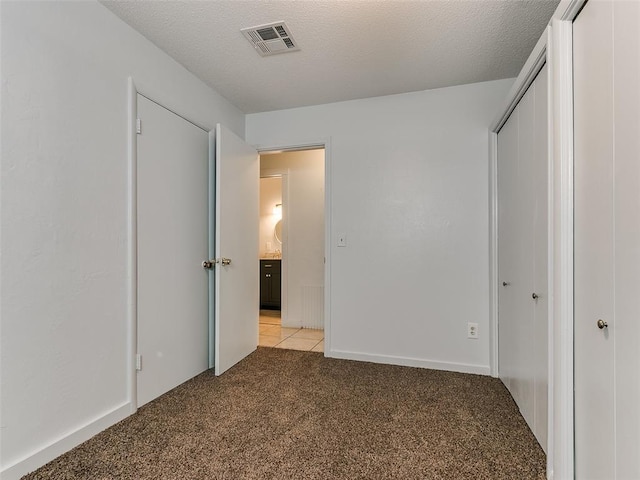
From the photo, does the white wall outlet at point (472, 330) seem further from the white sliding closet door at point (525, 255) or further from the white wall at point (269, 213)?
the white wall at point (269, 213)

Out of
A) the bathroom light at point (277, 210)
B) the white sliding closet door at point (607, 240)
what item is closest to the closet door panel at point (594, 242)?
the white sliding closet door at point (607, 240)

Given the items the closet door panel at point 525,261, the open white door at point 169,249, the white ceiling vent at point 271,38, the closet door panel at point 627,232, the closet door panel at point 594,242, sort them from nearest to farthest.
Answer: the closet door panel at point 627,232, the closet door panel at point 594,242, the closet door panel at point 525,261, the white ceiling vent at point 271,38, the open white door at point 169,249

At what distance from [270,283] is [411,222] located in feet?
9.58

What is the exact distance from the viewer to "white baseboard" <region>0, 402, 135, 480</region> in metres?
1.38

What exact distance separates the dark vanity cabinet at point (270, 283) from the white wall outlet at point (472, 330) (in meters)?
3.01

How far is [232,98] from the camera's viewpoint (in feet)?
9.62

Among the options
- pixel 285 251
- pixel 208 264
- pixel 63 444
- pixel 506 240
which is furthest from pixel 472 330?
pixel 63 444

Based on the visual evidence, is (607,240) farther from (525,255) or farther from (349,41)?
(349,41)

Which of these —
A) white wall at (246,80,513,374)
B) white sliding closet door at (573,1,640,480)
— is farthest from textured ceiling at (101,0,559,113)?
white sliding closet door at (573,1,640,480)

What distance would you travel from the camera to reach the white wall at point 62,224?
139cm

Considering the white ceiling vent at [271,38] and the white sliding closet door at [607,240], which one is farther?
the white ceiling vent at [271,38]

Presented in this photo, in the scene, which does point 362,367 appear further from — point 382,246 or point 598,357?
point 598,357

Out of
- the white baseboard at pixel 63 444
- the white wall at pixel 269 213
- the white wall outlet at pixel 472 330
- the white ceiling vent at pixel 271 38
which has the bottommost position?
the white baseboard at pixel 63 444

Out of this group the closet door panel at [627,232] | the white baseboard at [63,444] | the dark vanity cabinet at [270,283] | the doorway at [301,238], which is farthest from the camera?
the dark vanity cabinet at [270,283]
